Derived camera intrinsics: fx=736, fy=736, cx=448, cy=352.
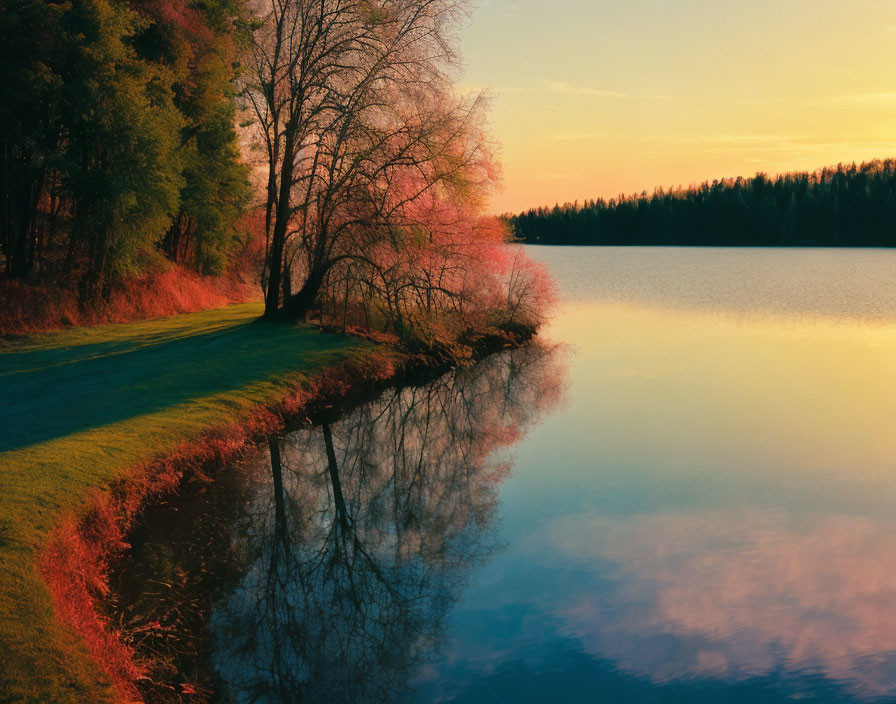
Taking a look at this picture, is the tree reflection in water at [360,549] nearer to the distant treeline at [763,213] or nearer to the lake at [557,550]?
the lake at [557,550]

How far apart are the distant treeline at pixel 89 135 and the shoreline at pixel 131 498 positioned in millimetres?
9365

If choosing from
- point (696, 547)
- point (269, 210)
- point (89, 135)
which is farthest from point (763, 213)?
point (696, 547)

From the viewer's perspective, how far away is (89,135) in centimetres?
2344

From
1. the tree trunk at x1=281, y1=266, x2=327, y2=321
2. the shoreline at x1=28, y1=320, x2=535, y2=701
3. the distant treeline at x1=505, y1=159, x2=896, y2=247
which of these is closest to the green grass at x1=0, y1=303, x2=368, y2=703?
the shoreline at x1=28, y1=320, x2=535, y2=701

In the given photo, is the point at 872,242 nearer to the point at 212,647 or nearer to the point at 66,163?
the point at 66,163

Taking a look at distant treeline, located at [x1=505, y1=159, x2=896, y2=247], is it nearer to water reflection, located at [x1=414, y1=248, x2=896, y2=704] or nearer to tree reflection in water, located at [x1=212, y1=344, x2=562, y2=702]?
water reflection, located at [x1=414, y1=248, x2=896, y2=704]

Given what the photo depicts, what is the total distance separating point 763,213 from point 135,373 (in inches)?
4708

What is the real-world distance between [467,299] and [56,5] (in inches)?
627

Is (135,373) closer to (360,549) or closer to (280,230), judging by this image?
(360,549)

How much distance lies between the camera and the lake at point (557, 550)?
8.22m

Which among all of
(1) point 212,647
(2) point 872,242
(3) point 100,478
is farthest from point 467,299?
(2) point 872,242

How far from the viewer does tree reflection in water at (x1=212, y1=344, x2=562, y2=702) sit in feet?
26.8

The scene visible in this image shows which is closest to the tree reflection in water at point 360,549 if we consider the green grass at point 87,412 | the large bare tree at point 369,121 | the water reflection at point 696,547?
the water reflection at point 696,547

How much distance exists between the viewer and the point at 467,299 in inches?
1047
